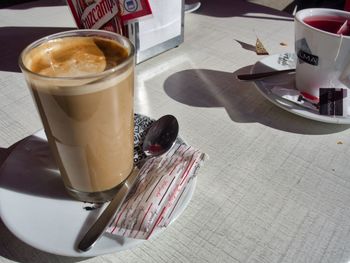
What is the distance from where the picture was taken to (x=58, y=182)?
20.1 inches

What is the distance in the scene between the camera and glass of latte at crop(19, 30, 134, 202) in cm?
41

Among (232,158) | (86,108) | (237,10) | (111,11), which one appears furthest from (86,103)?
(237,10)

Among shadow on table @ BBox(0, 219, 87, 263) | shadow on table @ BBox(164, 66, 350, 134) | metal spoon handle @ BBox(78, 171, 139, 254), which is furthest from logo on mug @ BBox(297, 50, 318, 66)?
shadow on table @ BBox(0, 219, 87, 263)

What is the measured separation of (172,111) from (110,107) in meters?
0.28

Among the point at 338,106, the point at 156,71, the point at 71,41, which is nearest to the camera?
the point at 71,41

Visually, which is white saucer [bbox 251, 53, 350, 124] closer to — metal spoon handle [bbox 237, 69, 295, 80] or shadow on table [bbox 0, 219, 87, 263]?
metal spoon handle [bbox 237, 69, 295, 80]

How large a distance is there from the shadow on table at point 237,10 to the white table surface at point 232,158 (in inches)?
6.0

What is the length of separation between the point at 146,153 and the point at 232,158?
154mm

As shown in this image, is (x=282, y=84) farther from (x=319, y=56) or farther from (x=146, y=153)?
(x=146, y=153)

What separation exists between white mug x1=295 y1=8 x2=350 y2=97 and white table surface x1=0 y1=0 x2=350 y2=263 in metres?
0.09

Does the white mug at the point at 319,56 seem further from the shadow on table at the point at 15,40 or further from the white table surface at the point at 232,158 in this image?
the shadow on table at the point at 15,40

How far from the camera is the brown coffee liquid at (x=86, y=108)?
42cm

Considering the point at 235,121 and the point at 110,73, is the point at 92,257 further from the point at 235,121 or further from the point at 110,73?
the point at 235,121

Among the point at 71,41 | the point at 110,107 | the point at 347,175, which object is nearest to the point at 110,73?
the point at 110,107
